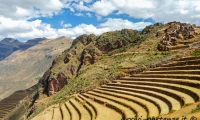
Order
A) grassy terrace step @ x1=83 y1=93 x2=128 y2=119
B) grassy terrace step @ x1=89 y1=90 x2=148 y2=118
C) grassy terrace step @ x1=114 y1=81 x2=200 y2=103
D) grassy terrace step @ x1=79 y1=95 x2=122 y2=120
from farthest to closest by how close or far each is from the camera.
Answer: grassy terrace step @ x1=79 y1=95 x2=122 y2=120
grassy terrace step @ x1=83 y1=93 x2=128 y2=119
grassy terrace step @ x1=89 y1=90 x2=148 y2=118
grassy terrace step @ x1=114 y1=81 x2=200 y2=103

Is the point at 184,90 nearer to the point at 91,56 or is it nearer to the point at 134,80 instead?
the point at 134,80

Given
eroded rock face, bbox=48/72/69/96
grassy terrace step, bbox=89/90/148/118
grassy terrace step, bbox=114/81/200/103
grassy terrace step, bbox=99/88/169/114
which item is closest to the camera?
grassy terrace step, bbox=114/81/200/103

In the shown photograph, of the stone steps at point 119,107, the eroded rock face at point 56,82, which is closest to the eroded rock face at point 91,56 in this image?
the eroded rock face at point 56,82

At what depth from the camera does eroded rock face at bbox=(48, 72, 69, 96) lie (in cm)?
7494

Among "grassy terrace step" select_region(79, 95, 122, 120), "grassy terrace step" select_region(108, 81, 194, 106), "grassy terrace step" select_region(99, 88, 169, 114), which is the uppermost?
"grassy terrace step" select_region(108, 81, 194, 106)

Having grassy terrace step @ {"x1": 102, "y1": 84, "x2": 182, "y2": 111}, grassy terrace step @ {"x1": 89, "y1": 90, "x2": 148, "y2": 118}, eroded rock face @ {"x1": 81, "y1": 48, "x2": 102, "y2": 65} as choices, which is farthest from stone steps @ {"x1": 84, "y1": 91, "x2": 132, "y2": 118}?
eroded rock face @ {"x1": 81, "y1": 48, "x2": 102, "y2": 65}

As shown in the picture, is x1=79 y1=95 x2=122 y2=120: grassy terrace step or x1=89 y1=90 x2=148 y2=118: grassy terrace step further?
x1=79 y1=95 x2=122 y2=120: grassy terrace step

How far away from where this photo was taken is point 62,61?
83.9 metres

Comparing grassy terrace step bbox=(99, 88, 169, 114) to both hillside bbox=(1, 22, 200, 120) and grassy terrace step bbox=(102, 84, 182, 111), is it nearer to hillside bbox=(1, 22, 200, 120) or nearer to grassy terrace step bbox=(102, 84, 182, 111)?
hillside bbox=(1, 22, 200, 120)

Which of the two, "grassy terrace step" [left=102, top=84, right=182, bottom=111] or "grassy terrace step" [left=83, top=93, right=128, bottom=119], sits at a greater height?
"grassy terrace step" [left=102, top=84, right=182, bottom=111]

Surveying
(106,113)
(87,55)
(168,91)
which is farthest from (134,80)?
(87,55)

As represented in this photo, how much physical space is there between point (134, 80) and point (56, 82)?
44.4 metres

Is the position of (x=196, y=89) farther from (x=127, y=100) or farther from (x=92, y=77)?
(x=92, y=77)

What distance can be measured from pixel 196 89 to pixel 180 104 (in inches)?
103
